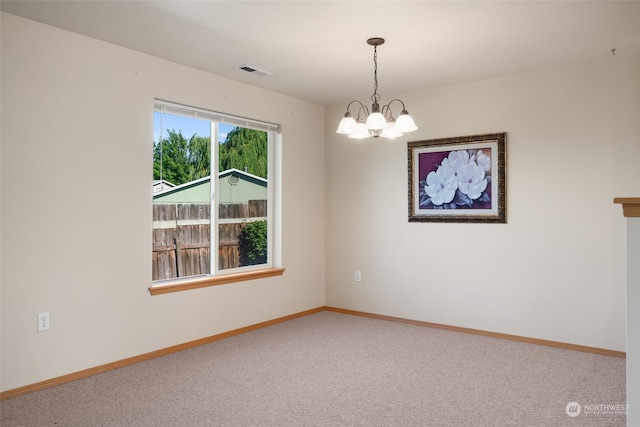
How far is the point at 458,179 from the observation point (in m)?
4.63

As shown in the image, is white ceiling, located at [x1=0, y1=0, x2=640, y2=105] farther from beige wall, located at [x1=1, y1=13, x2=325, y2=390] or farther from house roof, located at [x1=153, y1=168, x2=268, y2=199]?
house roof, located at [x1=153, y1=168, x2=268, y2=199]

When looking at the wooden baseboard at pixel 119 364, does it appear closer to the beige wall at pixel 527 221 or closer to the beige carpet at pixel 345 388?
the beige carpet at pixel 345 388

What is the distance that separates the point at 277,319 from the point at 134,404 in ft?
7.19

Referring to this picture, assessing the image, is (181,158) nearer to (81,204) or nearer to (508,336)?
(81,204)

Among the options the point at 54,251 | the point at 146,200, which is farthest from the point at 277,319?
the point at 54,251

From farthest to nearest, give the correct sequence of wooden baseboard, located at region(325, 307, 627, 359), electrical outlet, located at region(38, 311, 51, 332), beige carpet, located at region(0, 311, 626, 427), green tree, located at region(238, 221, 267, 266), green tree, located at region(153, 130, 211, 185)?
green tree, located at region(238, 221, 267, 266) < green tree, located at region(153, 130, 211, 185) < wooden baseboard, located at region(325, 307, 627, 359) < electrical outlet, located at region(38, 311, 51, 332) < beige carpet, located at region(0, 311, 626, 427)

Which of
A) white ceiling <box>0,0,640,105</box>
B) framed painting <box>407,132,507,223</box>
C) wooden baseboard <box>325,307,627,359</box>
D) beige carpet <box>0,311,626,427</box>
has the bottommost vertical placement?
beige carpet <box>0,311,626,427</box>

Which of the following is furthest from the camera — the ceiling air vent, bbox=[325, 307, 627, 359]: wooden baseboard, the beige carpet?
the ceiling air vent

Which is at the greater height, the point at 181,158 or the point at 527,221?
the point at 181,158

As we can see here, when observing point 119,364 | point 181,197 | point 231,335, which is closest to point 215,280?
point 231,335

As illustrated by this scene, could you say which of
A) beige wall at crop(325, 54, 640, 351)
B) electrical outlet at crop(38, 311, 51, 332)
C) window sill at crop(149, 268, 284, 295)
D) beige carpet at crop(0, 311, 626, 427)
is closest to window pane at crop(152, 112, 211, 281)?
window sill at crop(149, 268, 284, 295)

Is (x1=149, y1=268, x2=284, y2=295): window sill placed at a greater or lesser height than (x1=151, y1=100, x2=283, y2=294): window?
lesser

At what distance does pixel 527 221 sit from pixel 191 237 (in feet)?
9.84

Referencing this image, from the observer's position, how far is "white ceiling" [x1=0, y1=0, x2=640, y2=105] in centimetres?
291
